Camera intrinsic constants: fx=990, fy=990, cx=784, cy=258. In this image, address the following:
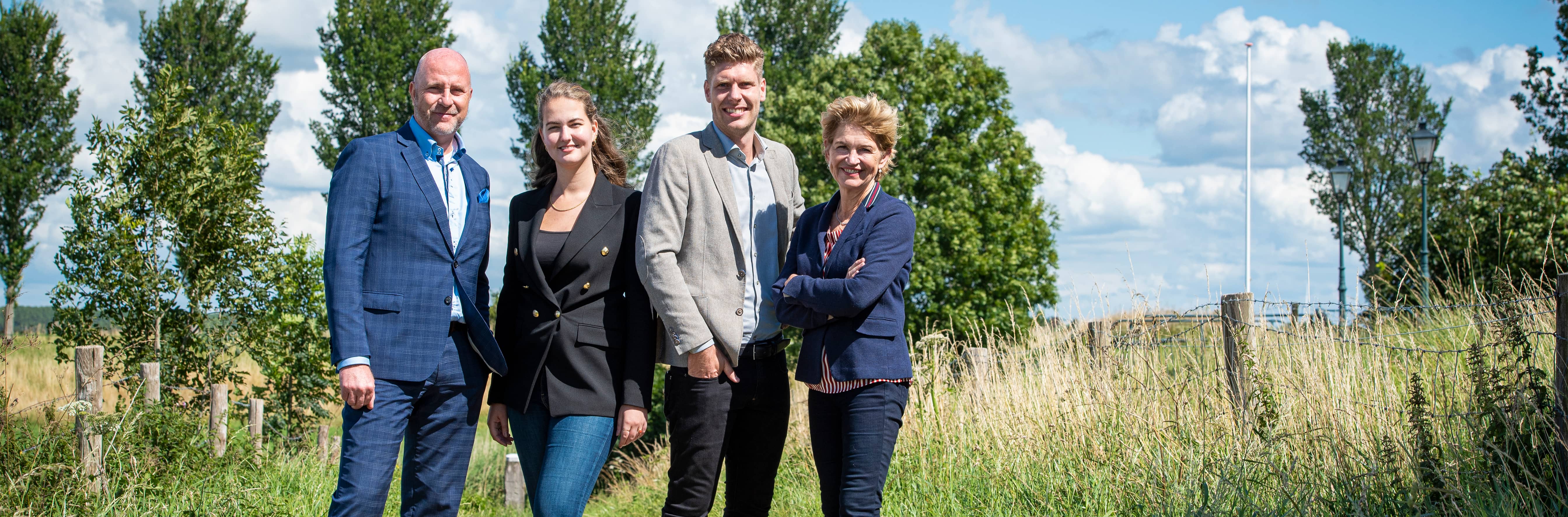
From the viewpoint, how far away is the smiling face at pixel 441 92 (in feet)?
9.57

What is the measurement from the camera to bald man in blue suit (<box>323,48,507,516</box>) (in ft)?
8.79

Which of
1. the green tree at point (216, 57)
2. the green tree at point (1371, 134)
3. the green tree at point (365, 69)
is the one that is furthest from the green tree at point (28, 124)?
the green tree at point (1371, 134)

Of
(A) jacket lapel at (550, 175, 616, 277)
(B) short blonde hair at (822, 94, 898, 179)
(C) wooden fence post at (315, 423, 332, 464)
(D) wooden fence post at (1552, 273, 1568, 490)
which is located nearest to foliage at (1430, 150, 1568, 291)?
(D) wooden fence post at (1552, 273, 1568, 490)

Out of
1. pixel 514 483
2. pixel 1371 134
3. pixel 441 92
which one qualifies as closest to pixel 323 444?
pixel 514 483

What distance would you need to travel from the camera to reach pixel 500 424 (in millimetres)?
3027

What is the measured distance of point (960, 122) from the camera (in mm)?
22500

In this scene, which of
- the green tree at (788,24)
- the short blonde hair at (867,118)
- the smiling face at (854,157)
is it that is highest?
the green tree at (788,24)

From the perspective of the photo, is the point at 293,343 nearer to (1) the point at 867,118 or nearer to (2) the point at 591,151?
(2) the point at 591,151

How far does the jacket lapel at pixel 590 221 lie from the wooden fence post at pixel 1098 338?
291 cm

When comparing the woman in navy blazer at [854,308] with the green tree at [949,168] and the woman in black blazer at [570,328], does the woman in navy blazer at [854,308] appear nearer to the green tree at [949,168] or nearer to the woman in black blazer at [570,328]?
the woman in black blazer at [570,328]

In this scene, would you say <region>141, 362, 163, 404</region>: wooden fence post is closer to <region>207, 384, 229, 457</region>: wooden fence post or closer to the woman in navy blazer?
<region>207, 384, 229, 457</region>: wooden fence post

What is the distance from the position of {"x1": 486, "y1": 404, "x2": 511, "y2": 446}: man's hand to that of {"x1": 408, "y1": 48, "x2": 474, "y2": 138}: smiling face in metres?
0.84

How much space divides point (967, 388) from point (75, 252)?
7.07 meters

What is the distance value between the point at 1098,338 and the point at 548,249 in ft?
11.1
